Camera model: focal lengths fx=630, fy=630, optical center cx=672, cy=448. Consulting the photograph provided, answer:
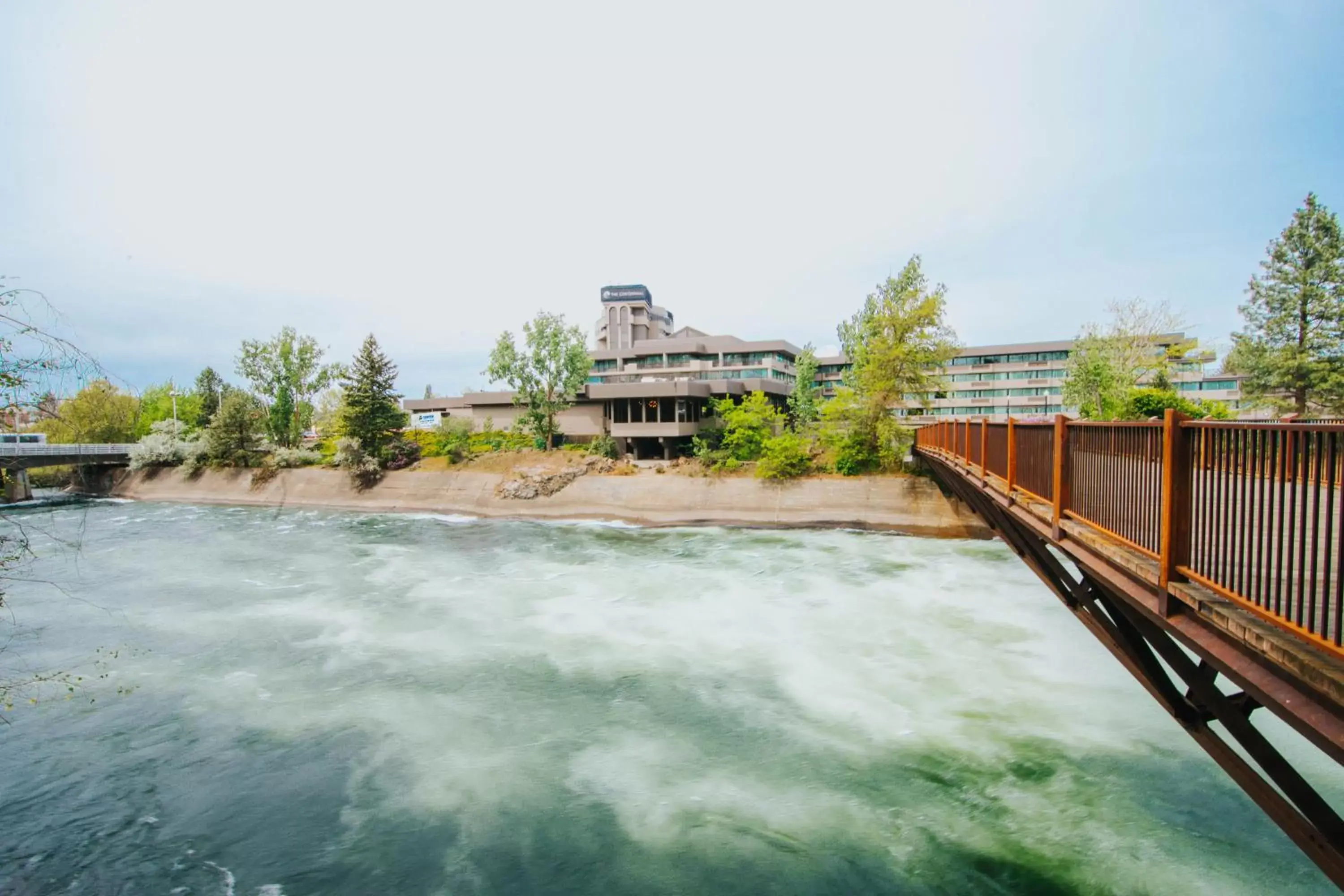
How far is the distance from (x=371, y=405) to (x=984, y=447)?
40440 mm

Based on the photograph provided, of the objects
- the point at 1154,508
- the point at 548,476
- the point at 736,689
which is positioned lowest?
the point at 736,689

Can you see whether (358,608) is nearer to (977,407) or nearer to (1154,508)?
(1154,508)

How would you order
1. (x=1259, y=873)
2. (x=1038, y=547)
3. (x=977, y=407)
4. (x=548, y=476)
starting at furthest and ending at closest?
(x=977, y=407)
(x=548, y=476)
(x=1038, y=547)
(x=1259, y=873)

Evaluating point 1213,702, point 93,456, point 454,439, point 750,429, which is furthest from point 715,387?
point 93,456

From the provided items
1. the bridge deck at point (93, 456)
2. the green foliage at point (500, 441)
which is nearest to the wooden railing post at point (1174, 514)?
the green foliage at point (500, 441)

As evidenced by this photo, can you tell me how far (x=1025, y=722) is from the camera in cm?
1090

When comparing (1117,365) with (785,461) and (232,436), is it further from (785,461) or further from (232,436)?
(232,436)

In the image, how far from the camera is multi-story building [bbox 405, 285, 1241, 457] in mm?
44594

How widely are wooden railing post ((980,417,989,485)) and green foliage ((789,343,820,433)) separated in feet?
102

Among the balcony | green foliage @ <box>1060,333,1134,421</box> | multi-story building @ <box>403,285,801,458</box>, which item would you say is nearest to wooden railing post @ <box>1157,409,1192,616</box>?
multi-story building @ <box>403,285,801,458</box>

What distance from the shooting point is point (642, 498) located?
115 ft

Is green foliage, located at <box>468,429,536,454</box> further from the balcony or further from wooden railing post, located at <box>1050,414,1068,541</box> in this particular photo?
wooden railing post, located at <box>1050,414,1068,541</box>

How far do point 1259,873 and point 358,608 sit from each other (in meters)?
19.9

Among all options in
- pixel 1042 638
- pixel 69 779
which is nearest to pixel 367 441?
pixel 69 779
